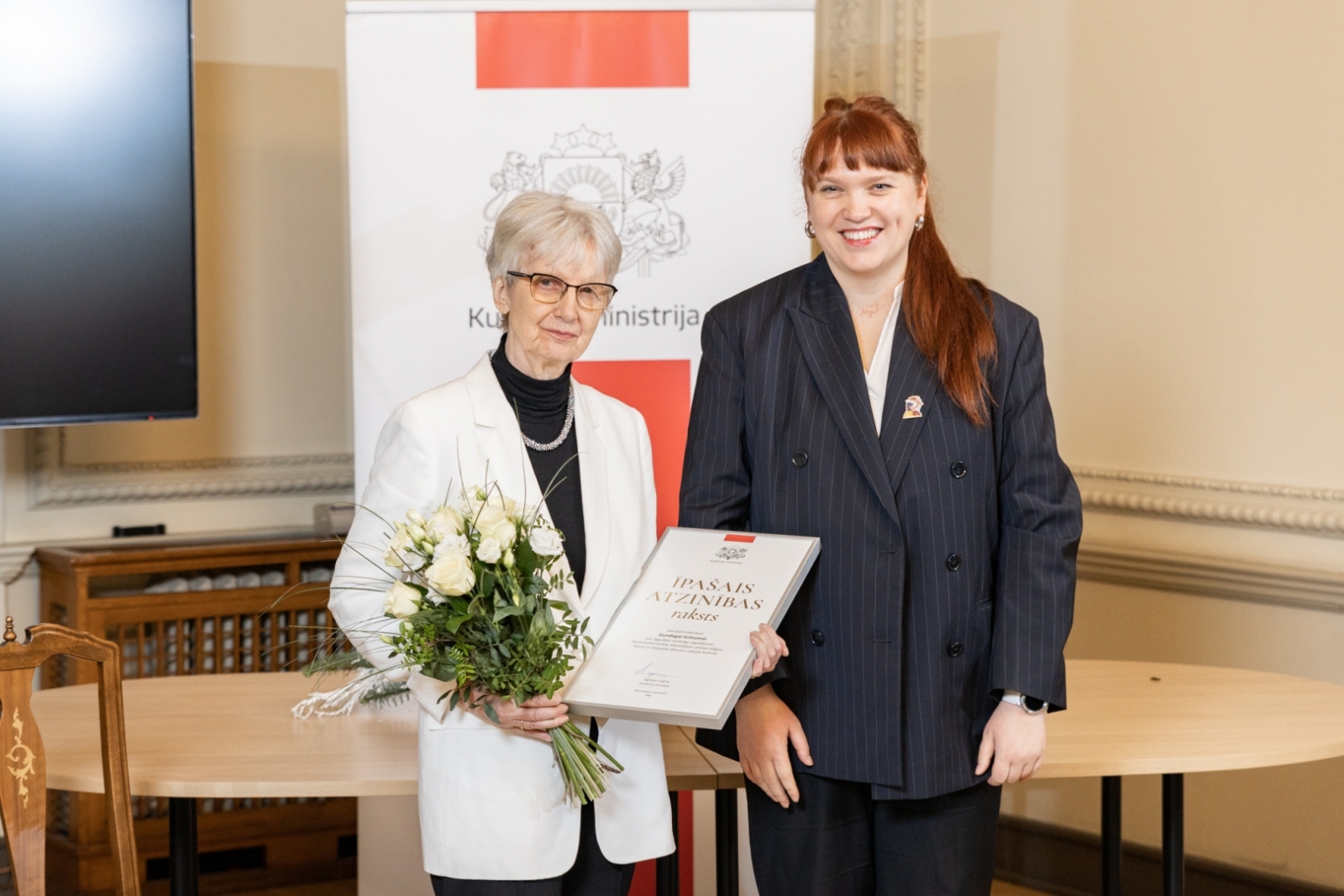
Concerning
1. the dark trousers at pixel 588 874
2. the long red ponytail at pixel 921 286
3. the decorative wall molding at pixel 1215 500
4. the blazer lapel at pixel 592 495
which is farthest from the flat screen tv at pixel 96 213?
the decorative wall molding at pixel 1215 500

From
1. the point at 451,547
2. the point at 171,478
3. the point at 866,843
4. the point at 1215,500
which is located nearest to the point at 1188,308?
the point at 1215,500

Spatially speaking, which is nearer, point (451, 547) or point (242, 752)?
point (451, 547)

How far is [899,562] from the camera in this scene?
182 centimetres

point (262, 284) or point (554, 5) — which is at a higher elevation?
point (554, 5)

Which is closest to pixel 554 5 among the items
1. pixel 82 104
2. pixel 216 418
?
pixel 82 104

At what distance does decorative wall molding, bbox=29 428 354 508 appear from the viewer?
375cm

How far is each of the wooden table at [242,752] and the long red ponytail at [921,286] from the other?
85 centimetres

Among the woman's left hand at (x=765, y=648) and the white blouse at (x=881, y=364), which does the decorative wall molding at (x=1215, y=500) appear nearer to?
the white blouse at (x=881, y=364)

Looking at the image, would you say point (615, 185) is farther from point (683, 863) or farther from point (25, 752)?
point (25, 752)

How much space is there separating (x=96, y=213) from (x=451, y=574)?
2320 mm

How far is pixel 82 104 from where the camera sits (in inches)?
133

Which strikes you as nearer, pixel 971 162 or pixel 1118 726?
pixel 1118 726

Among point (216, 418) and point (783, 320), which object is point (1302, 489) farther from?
point (216, 418)

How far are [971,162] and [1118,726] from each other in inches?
81.8
